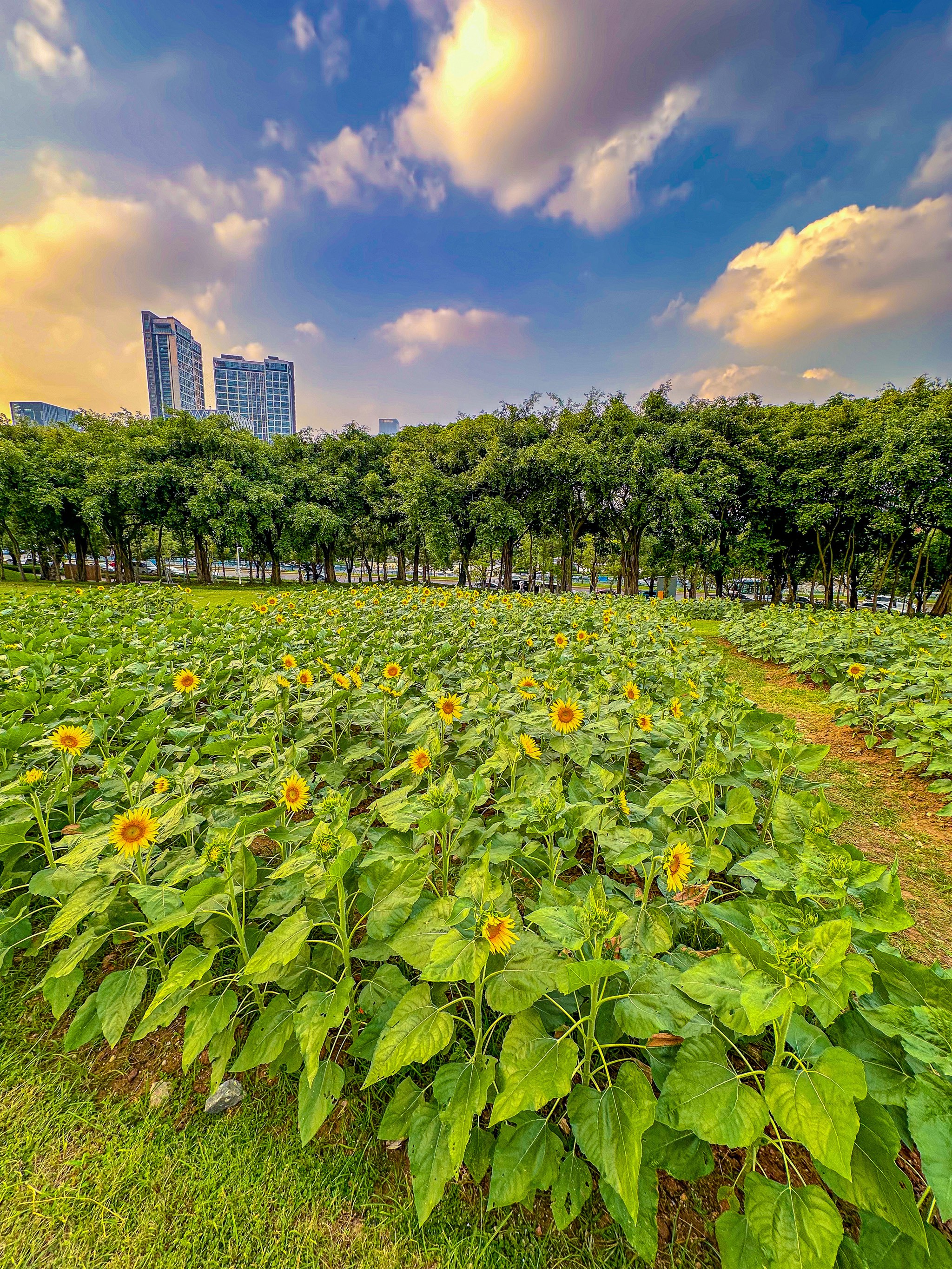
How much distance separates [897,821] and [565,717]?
9.51 ft

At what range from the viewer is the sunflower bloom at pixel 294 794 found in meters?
2.13

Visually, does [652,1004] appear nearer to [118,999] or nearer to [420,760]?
[420,760]

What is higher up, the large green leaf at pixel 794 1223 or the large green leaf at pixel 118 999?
the large green leaf at pixel 794 1223

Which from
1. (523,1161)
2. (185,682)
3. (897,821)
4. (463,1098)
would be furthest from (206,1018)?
(897,821)

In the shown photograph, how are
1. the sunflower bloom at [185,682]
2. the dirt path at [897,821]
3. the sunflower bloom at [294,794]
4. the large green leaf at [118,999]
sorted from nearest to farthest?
the large green leaf at [118,999], the sunflower bloom at [294,794], the dirt path at [897,821], the sunflower bloom at [185,682]

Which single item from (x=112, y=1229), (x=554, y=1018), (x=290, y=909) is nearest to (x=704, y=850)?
(x=554, y=1018)

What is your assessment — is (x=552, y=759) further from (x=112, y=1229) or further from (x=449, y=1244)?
(x=112, y=1229)

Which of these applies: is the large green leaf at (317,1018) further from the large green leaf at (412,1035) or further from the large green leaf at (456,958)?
the large green leaf at (456,958)

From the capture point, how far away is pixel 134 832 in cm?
187

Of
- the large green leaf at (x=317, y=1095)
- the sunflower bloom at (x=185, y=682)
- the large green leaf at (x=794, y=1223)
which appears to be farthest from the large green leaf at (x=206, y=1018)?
the sunflower bloom at (x=185, y=682)

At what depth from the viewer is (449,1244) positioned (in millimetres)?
1274

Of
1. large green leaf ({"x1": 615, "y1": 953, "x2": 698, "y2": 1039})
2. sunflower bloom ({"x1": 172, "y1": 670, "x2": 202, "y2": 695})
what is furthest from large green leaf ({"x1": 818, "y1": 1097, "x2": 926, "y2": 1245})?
sunflower bloom ({"x1": 172, "y1": 670, "x2": 202, "y2": 695})

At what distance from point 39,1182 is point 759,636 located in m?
11.3

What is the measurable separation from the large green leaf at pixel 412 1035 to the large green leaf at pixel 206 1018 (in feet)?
1.89
